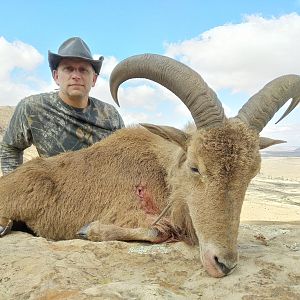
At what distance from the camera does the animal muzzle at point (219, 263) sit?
401 centimetres

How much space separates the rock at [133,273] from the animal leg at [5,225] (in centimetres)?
95

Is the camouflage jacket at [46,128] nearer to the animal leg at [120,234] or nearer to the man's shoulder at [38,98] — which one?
the man's shoulder at [38,98]

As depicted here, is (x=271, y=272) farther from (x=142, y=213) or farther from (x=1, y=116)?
(x=1, y=116)

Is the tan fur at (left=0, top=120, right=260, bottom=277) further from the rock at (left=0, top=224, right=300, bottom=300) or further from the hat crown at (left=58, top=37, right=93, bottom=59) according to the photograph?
the hat crown at (left=58, top=37, right=93, bottom=59)

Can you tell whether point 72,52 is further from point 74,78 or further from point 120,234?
point 120,234

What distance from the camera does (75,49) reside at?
8086 mm

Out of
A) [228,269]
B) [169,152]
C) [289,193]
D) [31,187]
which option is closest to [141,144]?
[169,152]

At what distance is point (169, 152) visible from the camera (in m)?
6.34

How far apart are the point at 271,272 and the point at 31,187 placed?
12.8 ft

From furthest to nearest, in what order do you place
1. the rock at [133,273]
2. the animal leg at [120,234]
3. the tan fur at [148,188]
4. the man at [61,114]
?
the man at [61,114] → the animal leg at [120,234] → the tan fur at [148,188] → the rock at [133,273]

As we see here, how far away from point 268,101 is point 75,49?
4.00m

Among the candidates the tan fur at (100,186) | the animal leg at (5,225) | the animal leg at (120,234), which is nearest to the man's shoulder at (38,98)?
the tan fur at (100,186)

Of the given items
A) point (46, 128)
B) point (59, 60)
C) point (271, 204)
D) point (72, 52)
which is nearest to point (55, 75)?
point (59, 60)

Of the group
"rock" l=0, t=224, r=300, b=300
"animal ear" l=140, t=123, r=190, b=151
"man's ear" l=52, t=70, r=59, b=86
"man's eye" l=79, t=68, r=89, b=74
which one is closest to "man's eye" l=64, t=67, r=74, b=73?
"man's eye" l=79, t=68, r=89, b=74
